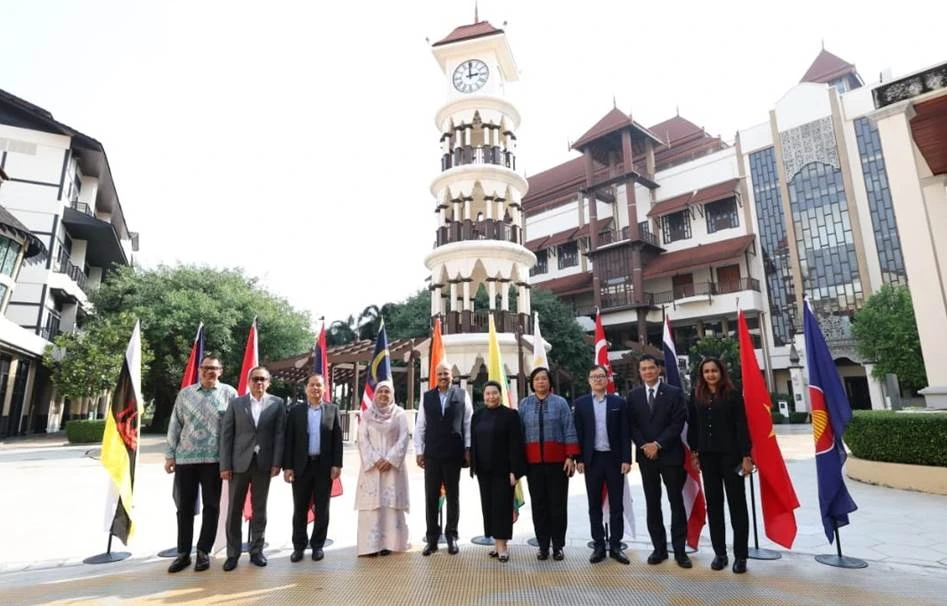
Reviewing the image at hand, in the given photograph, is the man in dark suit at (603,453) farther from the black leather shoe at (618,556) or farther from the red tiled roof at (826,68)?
the red tiled roof at (826,68)

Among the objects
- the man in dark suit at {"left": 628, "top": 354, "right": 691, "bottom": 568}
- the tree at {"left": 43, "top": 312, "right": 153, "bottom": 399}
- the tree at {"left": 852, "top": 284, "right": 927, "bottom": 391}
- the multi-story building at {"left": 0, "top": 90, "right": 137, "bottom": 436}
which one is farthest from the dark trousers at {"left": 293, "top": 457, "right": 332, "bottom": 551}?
the tree at {"left": 852, "top": 284, "right": 927, "bottom": 391}

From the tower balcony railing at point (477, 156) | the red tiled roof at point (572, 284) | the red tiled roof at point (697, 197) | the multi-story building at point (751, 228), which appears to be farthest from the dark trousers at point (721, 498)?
the red tiled roof at point (572, 284)

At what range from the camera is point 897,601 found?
372 cm

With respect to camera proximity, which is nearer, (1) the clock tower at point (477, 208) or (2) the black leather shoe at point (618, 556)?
(2) the black leather shoe at point (618, 556)

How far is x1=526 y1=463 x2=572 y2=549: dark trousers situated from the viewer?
4.97m

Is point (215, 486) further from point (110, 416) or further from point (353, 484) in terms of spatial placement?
point (353, 484)

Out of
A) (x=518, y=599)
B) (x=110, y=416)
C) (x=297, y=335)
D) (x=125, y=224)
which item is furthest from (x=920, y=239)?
(x=125, y=224)

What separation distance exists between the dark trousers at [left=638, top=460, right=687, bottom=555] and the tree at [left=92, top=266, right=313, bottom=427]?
2155cm

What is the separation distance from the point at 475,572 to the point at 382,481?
4.37 ft

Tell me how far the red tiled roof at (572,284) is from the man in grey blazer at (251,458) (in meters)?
33.5

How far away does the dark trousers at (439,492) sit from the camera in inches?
207

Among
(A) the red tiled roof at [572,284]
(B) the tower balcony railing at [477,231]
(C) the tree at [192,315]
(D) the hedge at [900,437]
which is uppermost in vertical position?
(A) the red tiled roof at [572,284]

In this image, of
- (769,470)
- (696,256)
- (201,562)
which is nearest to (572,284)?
(696,256)

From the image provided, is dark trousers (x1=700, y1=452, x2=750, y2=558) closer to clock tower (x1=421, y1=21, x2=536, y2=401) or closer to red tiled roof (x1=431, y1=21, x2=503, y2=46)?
clock tower (x1=421, y1=21, x2=536, y2=401)
